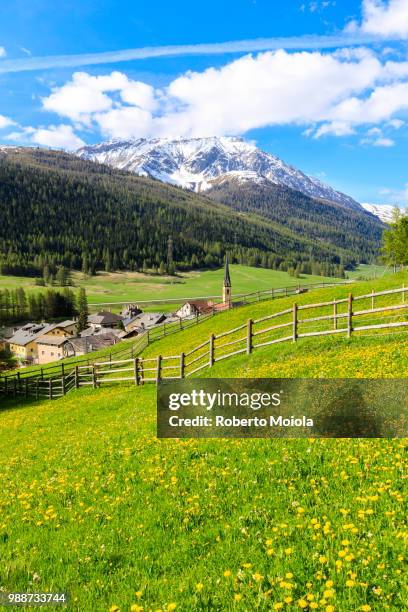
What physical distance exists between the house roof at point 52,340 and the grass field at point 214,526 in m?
124

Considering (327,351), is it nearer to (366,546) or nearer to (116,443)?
(116,443)

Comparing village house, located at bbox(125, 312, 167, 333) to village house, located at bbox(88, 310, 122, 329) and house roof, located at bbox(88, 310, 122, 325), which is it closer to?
village house, located at bbox(88, 310, 122, 329)

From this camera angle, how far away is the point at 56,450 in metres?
15.2

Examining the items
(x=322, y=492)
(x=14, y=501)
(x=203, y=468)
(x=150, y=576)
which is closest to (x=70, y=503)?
(x=14, y=501)

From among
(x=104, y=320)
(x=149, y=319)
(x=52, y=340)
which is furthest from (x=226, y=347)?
(x=104, y=320)

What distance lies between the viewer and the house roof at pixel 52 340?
129m

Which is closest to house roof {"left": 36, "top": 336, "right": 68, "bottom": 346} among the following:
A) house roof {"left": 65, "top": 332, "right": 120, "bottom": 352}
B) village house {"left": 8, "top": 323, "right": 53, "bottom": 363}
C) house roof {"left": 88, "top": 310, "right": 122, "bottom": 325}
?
village house {"left": 8, "top": 323, "right": 53, "bottom": 363}

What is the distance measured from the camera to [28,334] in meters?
151

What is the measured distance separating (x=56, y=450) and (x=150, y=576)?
1054 centimetres

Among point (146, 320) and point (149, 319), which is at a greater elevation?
point (149, 319)

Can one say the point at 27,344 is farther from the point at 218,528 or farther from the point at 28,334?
the point at 218,528

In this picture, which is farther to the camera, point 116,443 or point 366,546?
point 116,443

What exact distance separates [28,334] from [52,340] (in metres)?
23.1

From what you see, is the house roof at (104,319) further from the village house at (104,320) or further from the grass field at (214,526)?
the grass field at (214,526)
